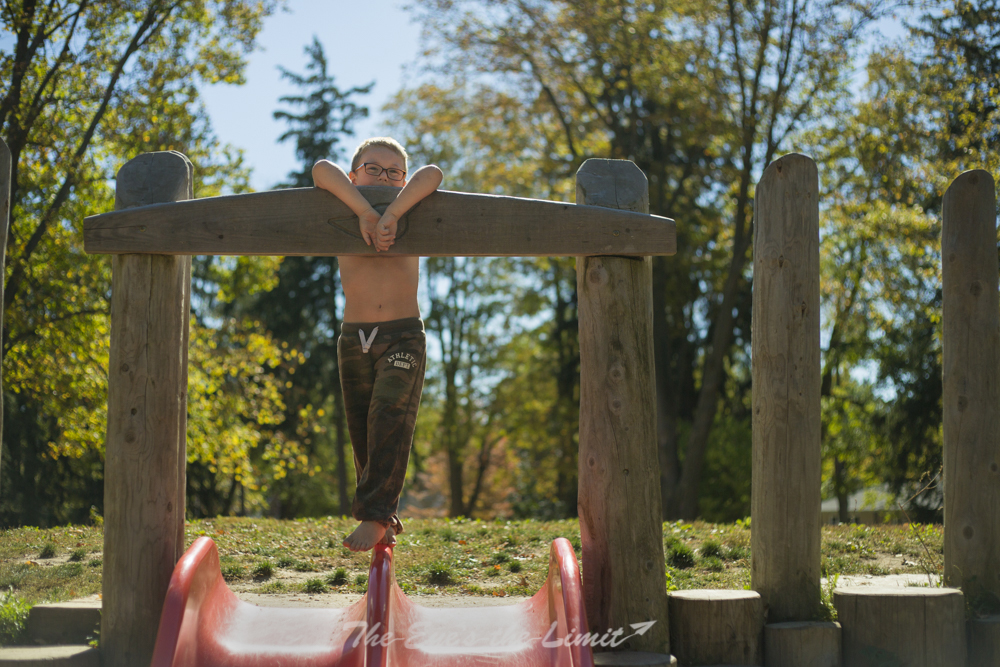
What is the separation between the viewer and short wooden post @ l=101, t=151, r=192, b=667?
12.7 feet

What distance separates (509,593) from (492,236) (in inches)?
103

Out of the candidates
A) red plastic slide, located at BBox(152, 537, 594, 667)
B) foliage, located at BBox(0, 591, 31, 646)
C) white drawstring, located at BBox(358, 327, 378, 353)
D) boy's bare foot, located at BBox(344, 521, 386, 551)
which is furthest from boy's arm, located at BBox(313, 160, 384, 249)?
foliage, located at BBox(0, 591, 31, 646)

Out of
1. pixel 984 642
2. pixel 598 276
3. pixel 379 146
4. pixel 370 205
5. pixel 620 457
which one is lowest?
pixel 984 642

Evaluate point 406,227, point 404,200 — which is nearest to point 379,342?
point 406,227

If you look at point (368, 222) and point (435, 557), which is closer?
point (368, 222)

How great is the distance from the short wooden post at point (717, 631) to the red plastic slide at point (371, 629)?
713 mm

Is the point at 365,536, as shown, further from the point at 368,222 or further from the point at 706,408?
the point at 706,408

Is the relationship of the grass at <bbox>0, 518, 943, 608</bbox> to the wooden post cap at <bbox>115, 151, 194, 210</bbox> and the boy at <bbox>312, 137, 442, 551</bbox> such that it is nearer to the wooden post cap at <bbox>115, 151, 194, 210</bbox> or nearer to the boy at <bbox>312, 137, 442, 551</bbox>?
the boy at <bbox>312, 137, 442, 551</bbox>

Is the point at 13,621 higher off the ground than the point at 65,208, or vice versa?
the point at 65,208

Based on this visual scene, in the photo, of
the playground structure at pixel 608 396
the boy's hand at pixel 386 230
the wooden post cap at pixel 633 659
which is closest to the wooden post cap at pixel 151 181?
the playground structure at pixel 608 396

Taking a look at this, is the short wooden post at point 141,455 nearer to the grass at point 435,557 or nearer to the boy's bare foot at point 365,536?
the boy's bare foot at point 365,536

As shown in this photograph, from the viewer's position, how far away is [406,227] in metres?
4.04

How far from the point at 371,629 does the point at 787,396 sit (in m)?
2.36

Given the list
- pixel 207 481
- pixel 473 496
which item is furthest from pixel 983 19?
pixel 473 496
